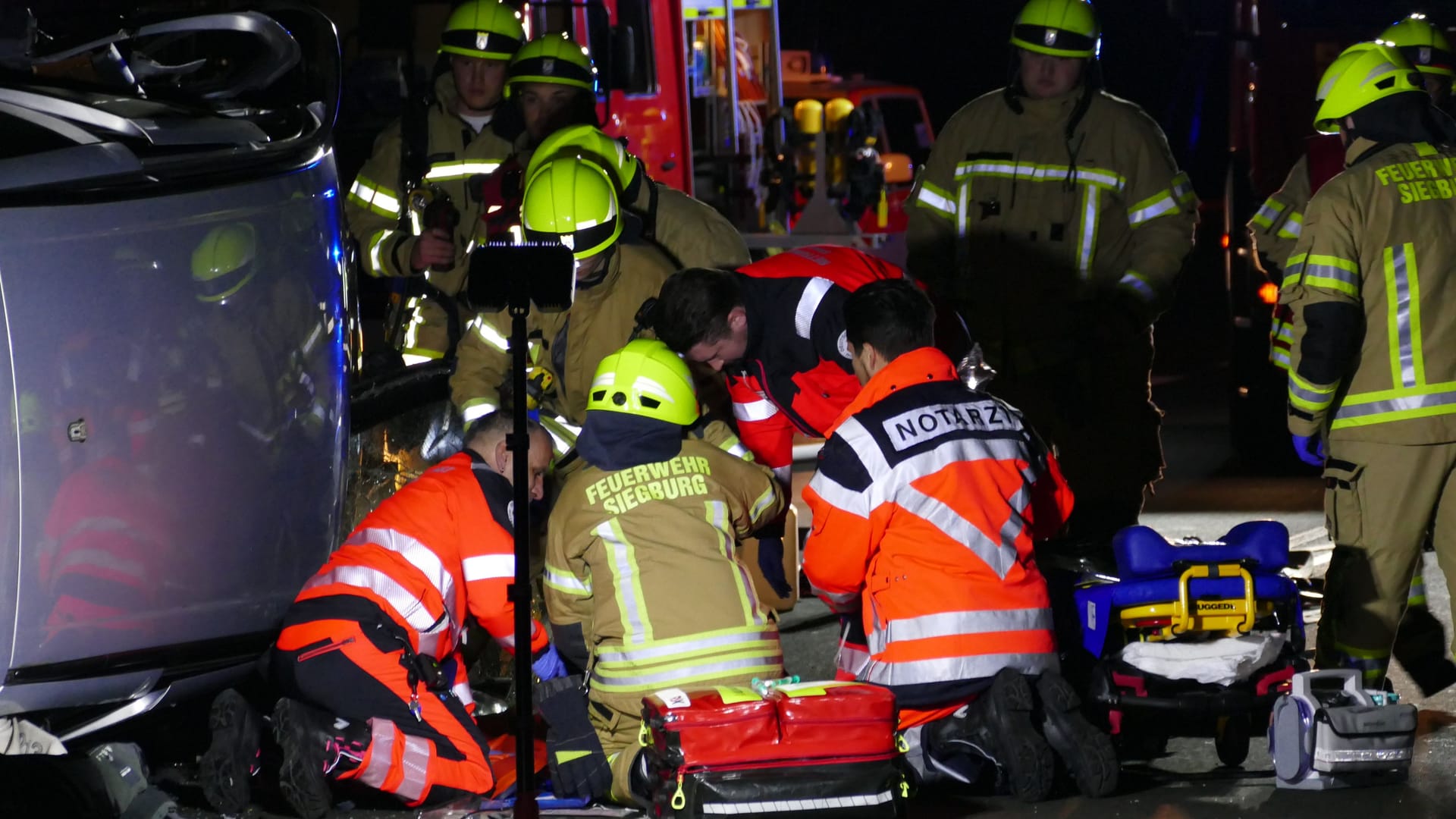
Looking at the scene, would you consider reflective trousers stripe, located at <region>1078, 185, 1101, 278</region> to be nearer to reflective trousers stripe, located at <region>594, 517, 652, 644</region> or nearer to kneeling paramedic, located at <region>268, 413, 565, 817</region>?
kneeling paramedic, located at <region>268, 413, 565, 817</region>

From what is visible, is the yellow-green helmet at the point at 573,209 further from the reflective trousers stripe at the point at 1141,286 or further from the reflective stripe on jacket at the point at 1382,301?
the reflective stripe on jacket at the point at 1382,301

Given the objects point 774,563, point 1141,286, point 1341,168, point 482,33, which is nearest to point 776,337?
point 774,563

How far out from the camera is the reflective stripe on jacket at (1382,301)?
18.6 ft

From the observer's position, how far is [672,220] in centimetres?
683

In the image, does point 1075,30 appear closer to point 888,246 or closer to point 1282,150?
point 1282,150

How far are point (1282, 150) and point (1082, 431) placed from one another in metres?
3.76

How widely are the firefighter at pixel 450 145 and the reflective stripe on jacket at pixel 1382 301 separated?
3181 mm

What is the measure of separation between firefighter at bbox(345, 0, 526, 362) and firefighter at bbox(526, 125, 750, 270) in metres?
0.72

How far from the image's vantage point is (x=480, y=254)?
15.3 ft

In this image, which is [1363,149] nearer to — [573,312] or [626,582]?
[573,312]

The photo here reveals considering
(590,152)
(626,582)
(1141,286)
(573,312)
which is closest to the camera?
(626,582)

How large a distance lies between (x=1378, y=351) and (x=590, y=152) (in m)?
2.62

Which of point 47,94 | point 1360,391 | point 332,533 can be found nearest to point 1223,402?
point 1360,391

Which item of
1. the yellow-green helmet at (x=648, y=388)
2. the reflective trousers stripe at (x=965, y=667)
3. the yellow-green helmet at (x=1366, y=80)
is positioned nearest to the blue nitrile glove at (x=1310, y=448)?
the yellow-green helmet at (x=1366, y=80)
